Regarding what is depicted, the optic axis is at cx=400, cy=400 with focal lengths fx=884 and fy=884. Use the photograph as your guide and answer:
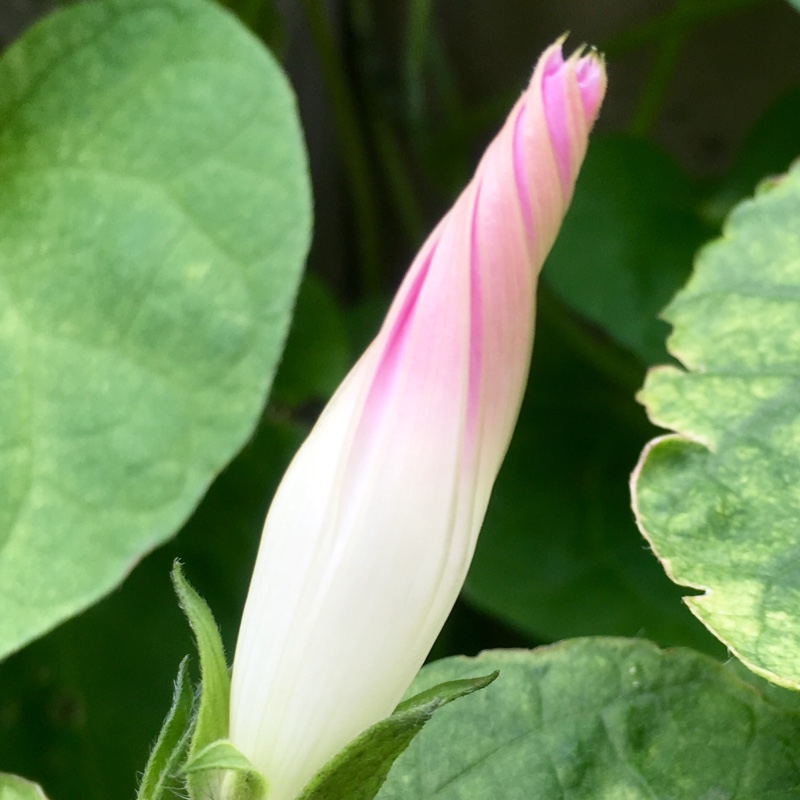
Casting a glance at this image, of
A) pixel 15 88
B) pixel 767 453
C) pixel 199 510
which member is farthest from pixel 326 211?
pixel 767 453

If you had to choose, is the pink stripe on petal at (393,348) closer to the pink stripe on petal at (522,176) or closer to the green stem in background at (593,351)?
the pink stripe on petal at (522,176)

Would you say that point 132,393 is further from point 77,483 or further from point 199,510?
point 199,510

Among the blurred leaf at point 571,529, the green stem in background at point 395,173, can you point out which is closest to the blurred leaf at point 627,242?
the blurred leaf at point 571,529

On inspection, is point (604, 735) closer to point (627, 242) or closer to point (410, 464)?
point (410, 464)

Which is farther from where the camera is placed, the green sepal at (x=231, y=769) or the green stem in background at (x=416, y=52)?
the green stem in background at (x=416, y=52)

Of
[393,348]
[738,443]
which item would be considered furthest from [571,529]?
[393,348]

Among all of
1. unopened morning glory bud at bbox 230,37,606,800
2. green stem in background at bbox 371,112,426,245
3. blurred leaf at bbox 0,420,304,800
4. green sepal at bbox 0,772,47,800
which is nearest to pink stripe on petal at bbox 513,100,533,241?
unopened morning glory bud at bbox 230,37,606,800
